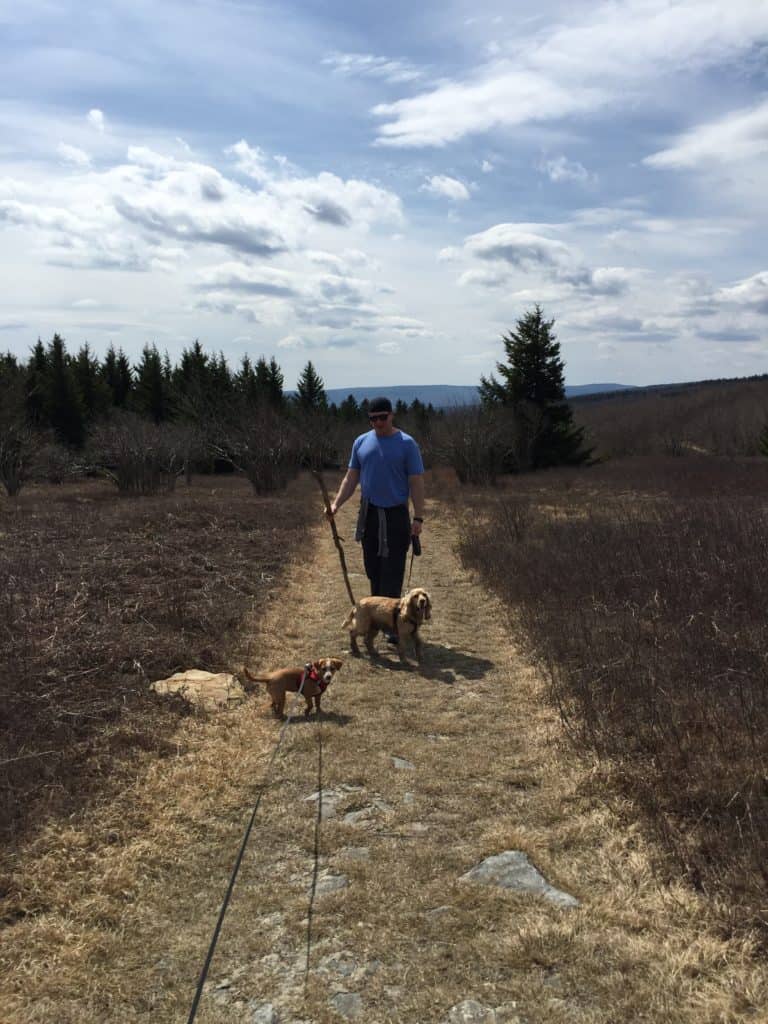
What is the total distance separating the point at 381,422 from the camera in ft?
21.2

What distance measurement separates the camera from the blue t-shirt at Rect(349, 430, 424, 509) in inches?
261

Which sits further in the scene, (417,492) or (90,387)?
(90,387)

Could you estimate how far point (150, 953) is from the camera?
2715mm

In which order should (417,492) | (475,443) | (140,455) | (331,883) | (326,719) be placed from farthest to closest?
(475,443) < (140,455) < (417,492) < (326,719) < (331,883)

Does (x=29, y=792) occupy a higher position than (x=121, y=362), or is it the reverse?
(x=121, y=362)

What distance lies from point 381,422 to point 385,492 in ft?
2.21

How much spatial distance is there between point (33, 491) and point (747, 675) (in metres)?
29.6

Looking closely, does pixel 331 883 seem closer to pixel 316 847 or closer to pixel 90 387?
pixel 316 847

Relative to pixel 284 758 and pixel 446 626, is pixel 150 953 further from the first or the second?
pixel 446 626

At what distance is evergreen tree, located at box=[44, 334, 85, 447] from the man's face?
37415 millimetres

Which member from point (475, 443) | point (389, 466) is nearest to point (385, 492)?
point (389, 466)

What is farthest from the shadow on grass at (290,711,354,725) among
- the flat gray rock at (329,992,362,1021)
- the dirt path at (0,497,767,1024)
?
the flat gray rock at (329,992,362,1021)

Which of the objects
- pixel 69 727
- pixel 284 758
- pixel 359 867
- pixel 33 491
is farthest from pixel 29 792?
pixel 33 491

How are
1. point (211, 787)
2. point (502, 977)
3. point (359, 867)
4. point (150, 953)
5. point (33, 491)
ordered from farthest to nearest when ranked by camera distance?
point (33, 491) < point (211, 787) < point (359, 867) < point (150, 953) < point (502, 977)
